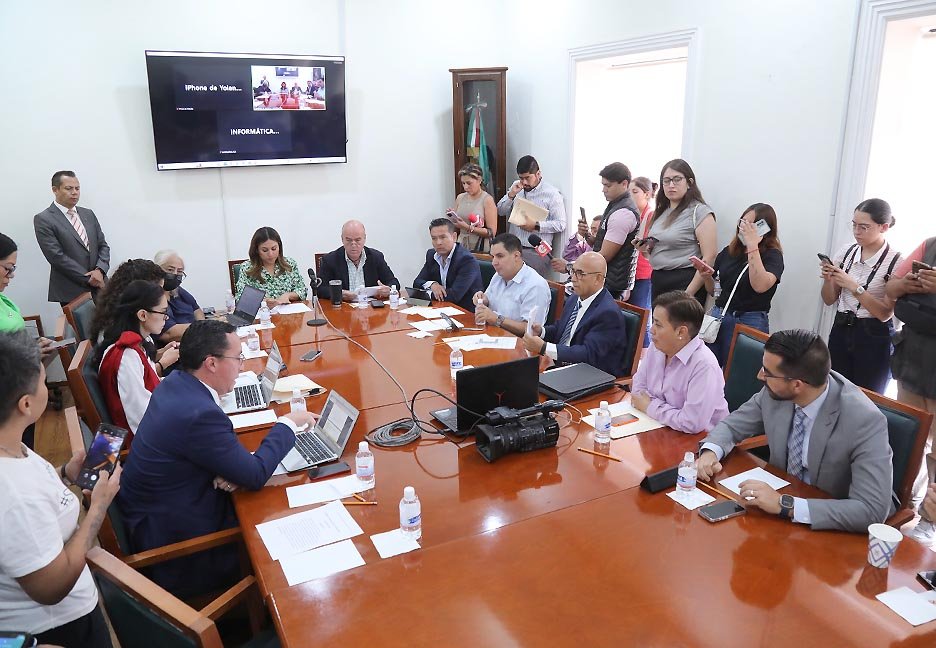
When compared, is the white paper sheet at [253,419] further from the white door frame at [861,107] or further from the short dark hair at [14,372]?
the white door frame at [861,107]

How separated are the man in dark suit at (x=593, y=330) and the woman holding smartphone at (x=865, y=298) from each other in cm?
120

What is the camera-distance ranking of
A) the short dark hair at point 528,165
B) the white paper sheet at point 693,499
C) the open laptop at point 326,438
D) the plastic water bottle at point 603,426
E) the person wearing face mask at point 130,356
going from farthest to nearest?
1. the short dark hair at point 528,165
2. the person wearing face mask at point 130,356
3. the plastic water bottle at point 603,426
4. the open laptop at point 326,438
5. the white paper sheet at point 693,499

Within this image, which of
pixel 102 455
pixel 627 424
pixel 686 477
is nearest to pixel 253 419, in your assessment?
pixel 102 455

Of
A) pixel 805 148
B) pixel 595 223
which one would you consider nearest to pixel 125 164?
pixel 595 223

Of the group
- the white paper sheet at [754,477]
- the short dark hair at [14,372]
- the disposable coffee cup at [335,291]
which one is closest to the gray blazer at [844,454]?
the white paper sheet at [754,477]

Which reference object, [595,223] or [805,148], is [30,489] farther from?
[595,223]

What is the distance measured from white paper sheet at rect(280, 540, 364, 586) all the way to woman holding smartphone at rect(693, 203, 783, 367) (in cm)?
297

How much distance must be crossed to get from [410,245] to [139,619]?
548 cm

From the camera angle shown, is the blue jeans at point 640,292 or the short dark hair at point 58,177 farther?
the blue jeans at point 640,292

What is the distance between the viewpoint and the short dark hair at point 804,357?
6.77 ft

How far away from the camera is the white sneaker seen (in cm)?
290

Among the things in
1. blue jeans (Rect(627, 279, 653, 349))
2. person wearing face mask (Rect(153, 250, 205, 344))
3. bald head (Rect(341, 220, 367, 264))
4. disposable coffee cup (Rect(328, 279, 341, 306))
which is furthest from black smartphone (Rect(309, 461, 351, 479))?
blue jeans (Rect(627, 279, 653, 349))

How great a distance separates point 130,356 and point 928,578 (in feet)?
9.23

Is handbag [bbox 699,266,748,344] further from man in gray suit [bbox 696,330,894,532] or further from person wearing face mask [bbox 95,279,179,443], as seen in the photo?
person wearing face mask [bbox 95,279,179,443]
